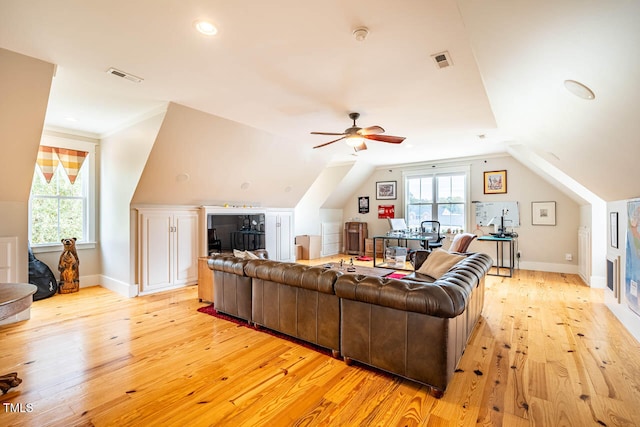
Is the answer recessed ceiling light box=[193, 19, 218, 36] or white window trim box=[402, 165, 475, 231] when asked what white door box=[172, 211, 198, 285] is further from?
white window trim box=[402, 165, 475, 231]

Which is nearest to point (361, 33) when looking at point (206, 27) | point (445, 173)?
point (206, 27)

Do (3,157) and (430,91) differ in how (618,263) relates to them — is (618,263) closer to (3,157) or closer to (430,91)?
(430,91)

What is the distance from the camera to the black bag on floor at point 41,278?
169 inches

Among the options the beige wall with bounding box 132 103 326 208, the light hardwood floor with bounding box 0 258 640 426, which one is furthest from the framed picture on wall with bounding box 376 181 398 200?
Result: the light hardwood floor with bounding box 0 258 640 426

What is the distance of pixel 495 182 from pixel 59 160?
28.9 feet

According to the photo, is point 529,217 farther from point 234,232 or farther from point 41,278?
point 41,278

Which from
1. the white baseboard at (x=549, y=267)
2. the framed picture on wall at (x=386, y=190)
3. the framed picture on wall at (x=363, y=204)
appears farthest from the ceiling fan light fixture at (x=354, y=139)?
the white baseboard at (x=549, y=267)

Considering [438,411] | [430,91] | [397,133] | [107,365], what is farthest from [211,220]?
[438,411]

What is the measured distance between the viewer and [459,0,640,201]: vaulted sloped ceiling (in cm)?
145

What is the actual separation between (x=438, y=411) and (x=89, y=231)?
6038mm

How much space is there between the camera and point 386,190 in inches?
340

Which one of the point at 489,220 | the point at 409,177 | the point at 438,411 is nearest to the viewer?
the point at 438,411

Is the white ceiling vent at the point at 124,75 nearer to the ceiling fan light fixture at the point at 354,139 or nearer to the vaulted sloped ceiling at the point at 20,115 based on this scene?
the vaulted sloped ceiling at the point at 20,115

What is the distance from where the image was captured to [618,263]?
3566 mm
